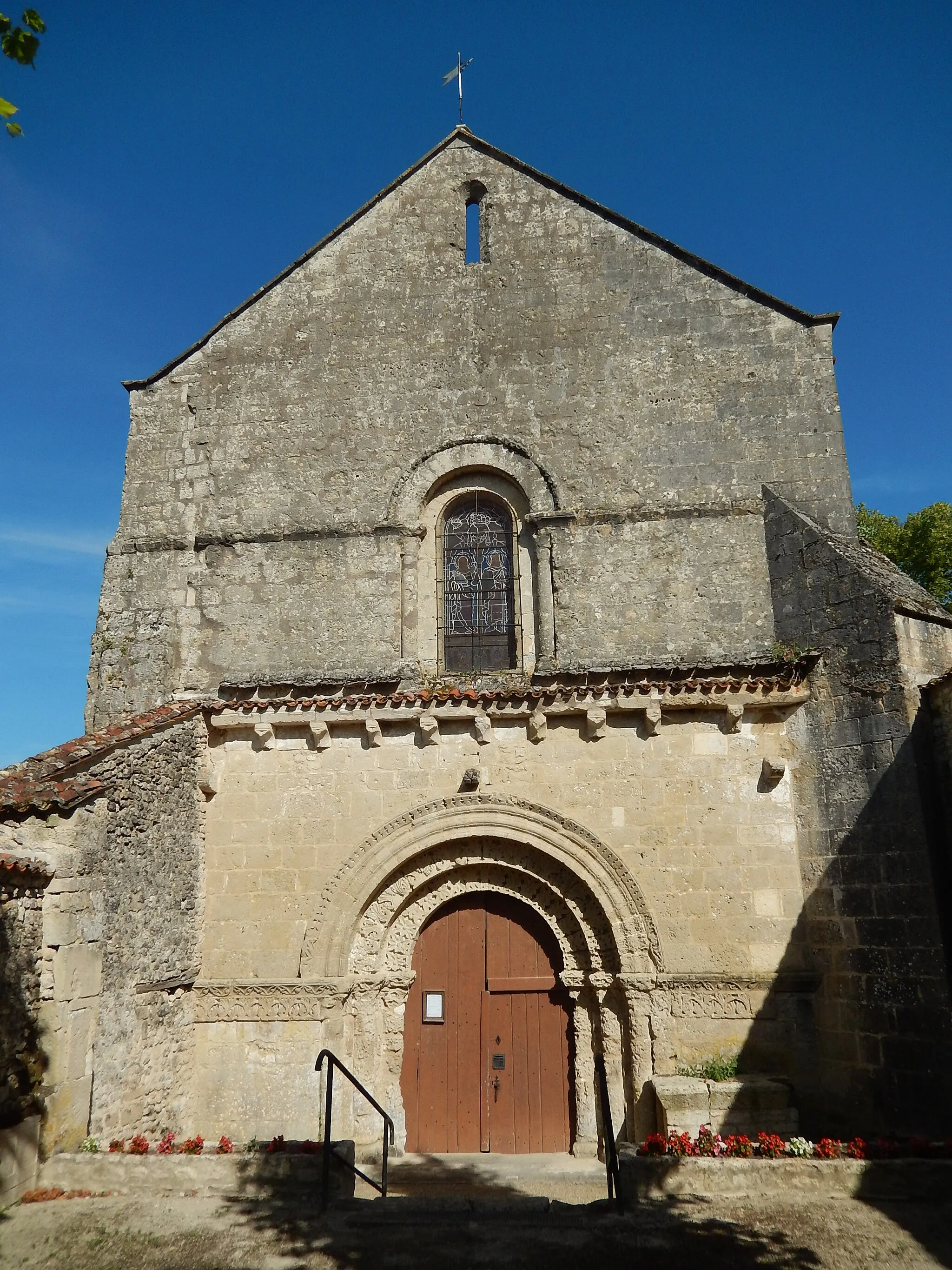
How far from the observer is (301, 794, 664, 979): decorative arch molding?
9.34 meters

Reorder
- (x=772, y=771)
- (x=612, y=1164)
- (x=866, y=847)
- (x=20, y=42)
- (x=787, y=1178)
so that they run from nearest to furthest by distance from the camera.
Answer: (x=20, y=42) → (x=787, y=1178) → (x=612, y=1164) → (x=866, y=847) → (x=772, y=771)

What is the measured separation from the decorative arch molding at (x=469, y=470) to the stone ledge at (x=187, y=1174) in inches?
249

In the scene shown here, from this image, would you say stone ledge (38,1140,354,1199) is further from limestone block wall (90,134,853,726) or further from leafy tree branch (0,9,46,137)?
leafy tree branch (0,9,46,137)

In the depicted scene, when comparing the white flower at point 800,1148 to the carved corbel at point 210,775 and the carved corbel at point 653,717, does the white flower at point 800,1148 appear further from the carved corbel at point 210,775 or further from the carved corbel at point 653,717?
the carved corbel at point 210,775

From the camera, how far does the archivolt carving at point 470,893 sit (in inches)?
379

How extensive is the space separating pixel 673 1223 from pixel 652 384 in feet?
26.7

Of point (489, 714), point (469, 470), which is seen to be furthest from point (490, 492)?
point (489, 714)

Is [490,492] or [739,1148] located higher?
[490,492]

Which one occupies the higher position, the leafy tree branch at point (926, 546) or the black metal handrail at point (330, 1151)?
the leafy tree branch at point (926, 546)

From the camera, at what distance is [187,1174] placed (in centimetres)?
730

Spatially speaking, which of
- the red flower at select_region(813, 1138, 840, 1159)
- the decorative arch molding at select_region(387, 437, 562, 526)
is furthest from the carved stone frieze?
the decorative arch molding at select_region(387, 437, 562, 526)

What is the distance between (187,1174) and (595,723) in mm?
5250

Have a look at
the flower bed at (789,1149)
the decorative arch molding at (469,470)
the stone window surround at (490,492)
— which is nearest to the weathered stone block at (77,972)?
the stone window surround at (490,492)

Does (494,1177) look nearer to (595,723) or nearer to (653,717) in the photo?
(595,723)
